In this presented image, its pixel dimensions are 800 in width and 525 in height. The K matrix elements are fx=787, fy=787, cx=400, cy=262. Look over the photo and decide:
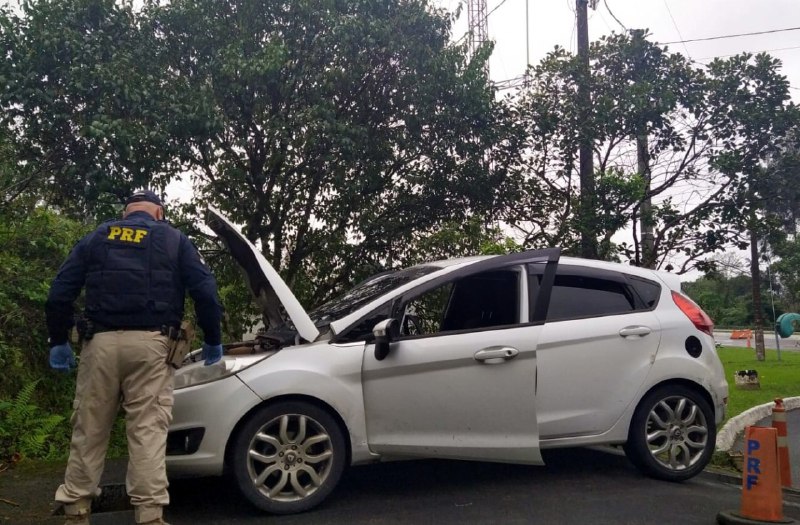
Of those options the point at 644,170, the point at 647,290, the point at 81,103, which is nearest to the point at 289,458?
the point at 647,290

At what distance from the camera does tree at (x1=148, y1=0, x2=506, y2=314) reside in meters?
8.23

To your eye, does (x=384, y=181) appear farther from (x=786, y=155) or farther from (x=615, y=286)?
(x=786, y=155)

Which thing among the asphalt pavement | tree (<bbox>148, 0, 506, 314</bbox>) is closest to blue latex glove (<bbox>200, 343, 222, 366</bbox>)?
the asphalt pavement

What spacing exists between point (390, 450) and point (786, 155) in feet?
25.0

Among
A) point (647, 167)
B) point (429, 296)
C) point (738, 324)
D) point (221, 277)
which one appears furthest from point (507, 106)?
point (738, 324)

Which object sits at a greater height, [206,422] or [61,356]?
[61,356]

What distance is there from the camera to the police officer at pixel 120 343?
4.12 metres

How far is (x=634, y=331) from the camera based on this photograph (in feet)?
18.7

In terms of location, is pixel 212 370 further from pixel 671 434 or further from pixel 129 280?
pixel 671 434

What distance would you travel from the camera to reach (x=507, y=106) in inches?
397

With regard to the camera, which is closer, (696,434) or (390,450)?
(390,450)

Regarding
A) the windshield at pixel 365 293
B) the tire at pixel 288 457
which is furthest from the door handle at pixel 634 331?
the tire at pixel 288 457

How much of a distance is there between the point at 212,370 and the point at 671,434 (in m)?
3.31

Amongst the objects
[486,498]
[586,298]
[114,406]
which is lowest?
[486,498]
